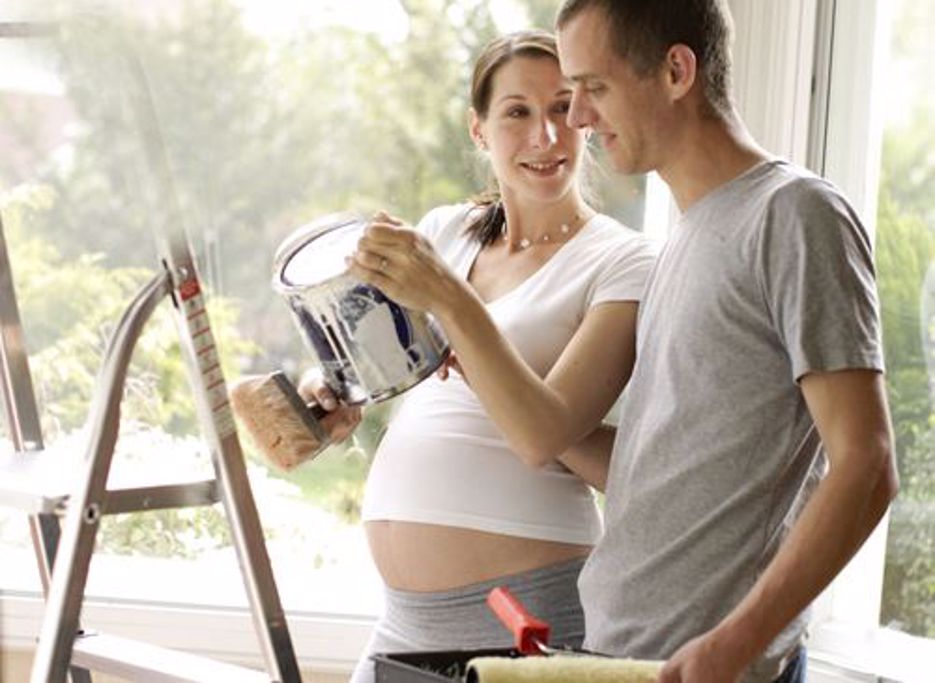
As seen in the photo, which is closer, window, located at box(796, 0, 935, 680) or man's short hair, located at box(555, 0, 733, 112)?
man's short hair, located at box(555, 0, 733, 112)

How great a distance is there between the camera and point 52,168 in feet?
9.43

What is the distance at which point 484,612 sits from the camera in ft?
6.56

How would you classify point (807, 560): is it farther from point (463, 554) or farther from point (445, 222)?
point (445, 222)

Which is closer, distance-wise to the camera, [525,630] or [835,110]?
[525,630]

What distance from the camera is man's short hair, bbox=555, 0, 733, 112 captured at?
1743 mm

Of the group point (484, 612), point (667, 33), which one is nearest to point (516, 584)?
point (484, 612)

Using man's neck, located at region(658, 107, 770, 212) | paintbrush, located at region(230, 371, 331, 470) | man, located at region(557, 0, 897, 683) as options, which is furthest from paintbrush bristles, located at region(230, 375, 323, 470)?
man's neck, located at region(658, 107, 770, 212)

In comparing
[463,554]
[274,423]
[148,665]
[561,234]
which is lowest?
[148,665]

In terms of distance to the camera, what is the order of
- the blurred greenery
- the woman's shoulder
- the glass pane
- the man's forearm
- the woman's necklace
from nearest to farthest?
1. the man's forearm
2. the woman's necklace
3. the woman's shoulder
4. the glass pane
5. the blurred greenery

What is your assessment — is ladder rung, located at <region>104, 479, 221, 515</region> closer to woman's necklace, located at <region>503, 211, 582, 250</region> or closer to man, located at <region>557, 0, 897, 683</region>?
man, located at <region>557, 0, 897, 683</region>

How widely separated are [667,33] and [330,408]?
60 cm

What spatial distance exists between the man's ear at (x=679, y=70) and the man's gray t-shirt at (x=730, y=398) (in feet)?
0.37

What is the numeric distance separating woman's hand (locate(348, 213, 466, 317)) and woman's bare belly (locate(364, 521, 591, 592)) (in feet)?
1.04

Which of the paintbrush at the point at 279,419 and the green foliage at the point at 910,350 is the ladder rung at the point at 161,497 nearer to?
the paintbrush at the point at 279,419
